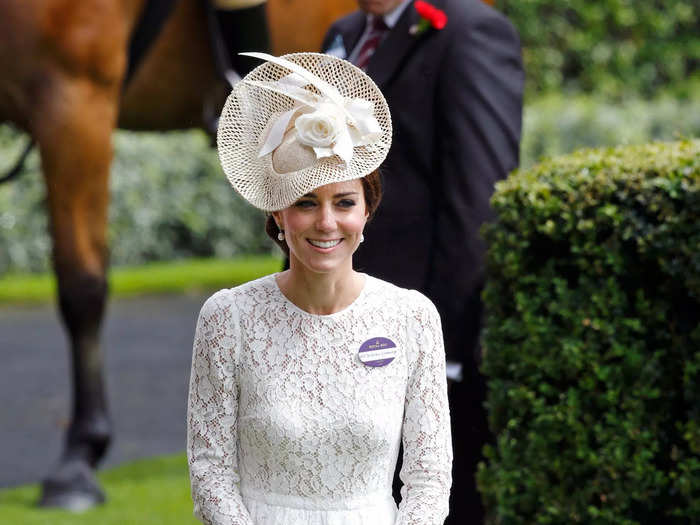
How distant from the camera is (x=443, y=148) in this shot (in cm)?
330

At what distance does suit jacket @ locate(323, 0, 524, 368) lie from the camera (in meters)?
3.29

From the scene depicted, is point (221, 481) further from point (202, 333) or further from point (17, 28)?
point (17, 28)

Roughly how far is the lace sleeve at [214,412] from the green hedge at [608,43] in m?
14.9

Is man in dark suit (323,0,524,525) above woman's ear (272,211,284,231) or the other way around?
the other way around

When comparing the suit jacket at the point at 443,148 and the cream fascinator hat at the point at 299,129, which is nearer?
the cream fascinator hat at the point at 299,129

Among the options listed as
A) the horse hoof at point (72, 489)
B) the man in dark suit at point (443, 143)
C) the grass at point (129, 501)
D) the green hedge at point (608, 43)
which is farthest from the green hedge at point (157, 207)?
the man in dark suit at point (443, 143)

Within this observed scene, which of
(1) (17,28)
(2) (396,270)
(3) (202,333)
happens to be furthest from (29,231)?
(3) (202,333)

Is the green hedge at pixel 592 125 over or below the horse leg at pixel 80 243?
below

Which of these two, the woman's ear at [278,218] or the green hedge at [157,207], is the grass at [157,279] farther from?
the woman's ear at [278,218]

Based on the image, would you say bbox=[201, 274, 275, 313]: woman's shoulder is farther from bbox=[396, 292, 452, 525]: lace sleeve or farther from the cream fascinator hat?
bbox=[396, 292, 452, 525]: lace sleeve

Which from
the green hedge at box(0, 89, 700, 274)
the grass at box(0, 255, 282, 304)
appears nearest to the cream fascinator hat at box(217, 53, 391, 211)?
the grass at box(0, 255, 282, 304)

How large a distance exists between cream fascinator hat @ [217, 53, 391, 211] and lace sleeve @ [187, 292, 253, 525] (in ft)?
0.75

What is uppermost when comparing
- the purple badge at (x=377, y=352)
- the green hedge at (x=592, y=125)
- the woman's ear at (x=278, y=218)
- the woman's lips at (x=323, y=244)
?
the woman's lips at (x=323, y=244)

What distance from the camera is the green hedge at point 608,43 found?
16891 mm
